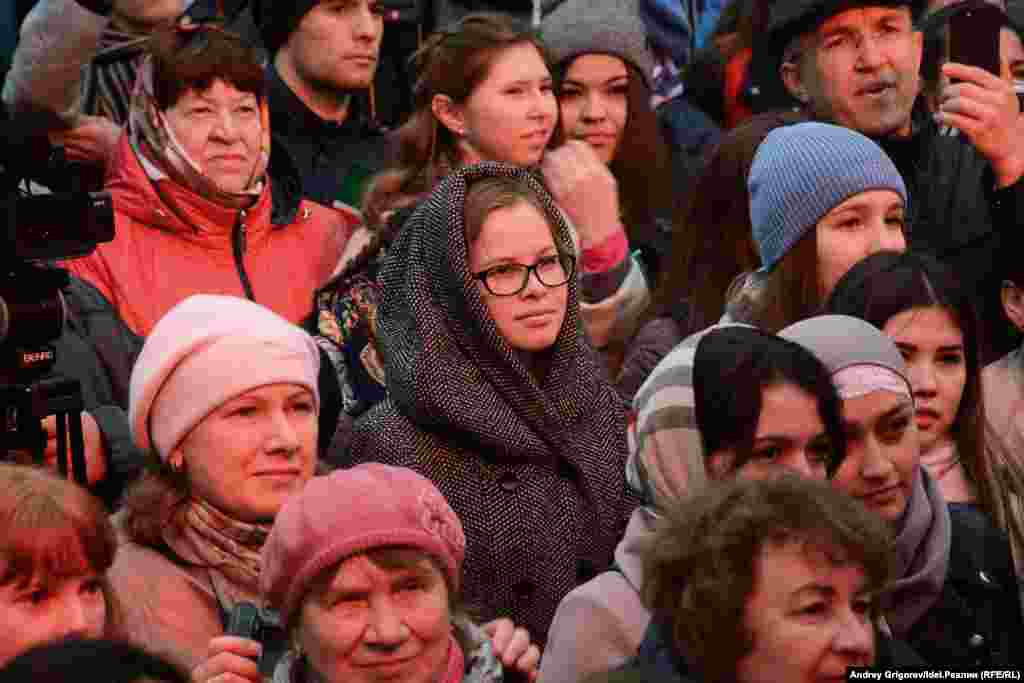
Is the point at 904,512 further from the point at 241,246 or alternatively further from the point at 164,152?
the point at 164,152

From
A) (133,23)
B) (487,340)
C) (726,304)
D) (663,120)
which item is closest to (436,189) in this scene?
(487,340)

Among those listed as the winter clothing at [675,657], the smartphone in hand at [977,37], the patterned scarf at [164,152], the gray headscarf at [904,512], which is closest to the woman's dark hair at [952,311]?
the gray headscarf at [904,512]

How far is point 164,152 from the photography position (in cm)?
663

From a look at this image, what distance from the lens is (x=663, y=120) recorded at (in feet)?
26.9

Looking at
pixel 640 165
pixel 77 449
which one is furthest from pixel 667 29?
pixel 77 449

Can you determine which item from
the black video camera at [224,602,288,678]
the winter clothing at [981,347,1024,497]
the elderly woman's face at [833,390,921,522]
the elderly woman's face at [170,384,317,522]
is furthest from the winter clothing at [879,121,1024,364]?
the black video camera at [224,602,288,678]

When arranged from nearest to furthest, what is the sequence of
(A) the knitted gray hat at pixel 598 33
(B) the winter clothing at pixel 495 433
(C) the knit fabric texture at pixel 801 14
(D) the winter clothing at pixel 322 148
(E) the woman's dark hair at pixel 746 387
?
(E) the woman's dark hair at pixel 746 387, (B) the winter clothing at pixel 495 433, (C) the knit fabric texture at pixel 801 14, (D) the winter clothing at pixel 322 148, (A) the knitted gray hat at pixel 598 33

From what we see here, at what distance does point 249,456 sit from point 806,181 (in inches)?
65.8

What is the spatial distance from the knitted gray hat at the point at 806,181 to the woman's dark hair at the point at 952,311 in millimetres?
376

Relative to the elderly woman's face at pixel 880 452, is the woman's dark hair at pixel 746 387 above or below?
above

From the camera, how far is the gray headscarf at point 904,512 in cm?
505

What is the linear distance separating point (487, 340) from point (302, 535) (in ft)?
3.27

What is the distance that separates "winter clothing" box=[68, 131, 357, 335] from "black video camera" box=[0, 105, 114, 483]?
113 centimetres

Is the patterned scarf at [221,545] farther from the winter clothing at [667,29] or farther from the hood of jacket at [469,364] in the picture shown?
the winter clothing at [667,29]
